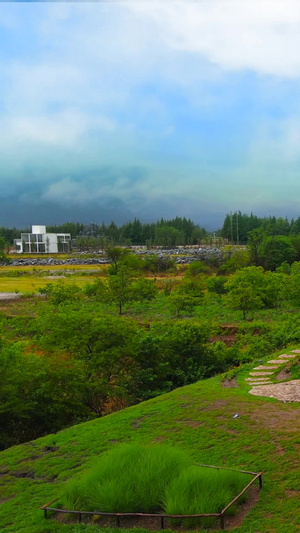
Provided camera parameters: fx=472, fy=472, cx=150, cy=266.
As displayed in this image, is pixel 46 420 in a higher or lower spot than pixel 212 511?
lower

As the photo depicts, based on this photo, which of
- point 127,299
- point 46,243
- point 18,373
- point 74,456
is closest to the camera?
point 74,456

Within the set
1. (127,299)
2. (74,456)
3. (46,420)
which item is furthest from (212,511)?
(127,299)

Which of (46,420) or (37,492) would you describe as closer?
(37,492)

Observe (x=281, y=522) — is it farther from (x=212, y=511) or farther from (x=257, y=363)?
(x=257, y=363)

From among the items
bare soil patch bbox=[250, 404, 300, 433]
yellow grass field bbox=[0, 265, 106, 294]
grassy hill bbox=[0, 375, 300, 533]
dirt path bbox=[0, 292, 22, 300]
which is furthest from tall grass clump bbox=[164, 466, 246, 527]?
yellow grass field bbox=[0, 265, 106, 294]

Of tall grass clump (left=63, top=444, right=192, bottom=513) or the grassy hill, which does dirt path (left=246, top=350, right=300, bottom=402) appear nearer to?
the grassy hill

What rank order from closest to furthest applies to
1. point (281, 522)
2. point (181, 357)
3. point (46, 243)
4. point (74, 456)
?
1. point (281, 522)
2. point (74, 456)
3. point (181, 357)
4. point (46, 243)
